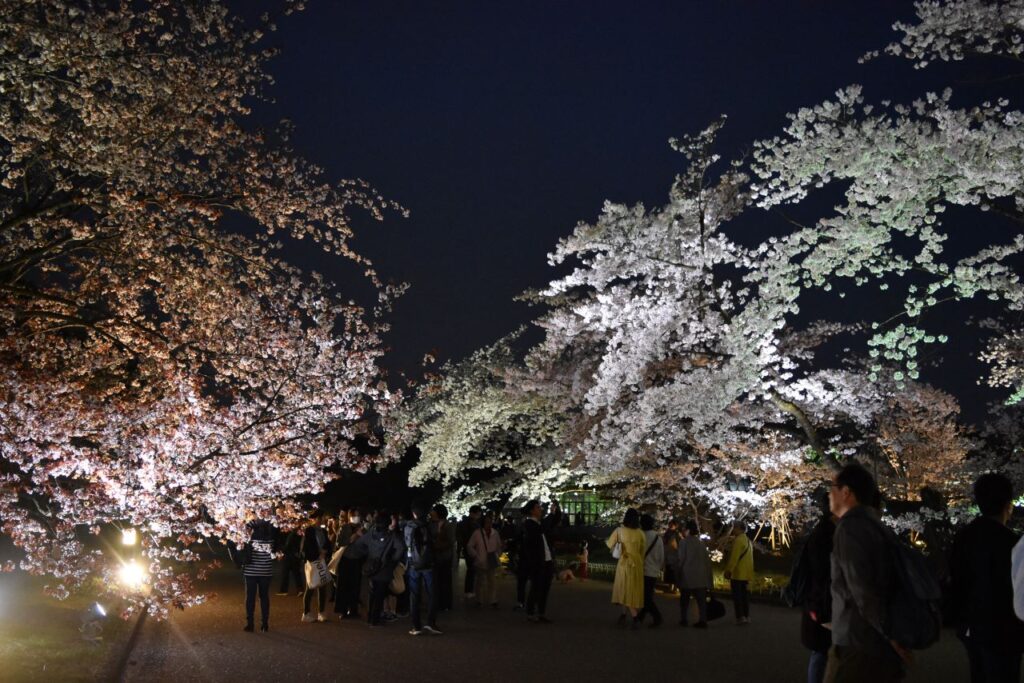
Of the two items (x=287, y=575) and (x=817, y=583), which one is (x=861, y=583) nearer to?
(x=817, y=583)

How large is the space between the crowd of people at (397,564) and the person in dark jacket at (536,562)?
0.05ft

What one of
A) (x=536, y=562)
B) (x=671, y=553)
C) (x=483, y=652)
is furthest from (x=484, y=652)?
(x=671, y=553)

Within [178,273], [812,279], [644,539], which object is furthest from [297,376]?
[812,279]

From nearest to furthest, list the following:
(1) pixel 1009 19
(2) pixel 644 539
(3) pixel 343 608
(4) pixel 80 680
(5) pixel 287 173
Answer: (4) pixel 80 680, (1) pixel 1009 19, (5) pixel 287 173, (2) pixel 644 539, (3) pixel 343 608

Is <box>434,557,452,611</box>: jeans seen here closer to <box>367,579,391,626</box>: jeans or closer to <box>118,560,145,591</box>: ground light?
<box>367,579,391,626</box>: jeans

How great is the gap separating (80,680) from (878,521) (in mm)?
6637

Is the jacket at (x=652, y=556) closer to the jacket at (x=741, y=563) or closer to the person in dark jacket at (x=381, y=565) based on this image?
the jacket at (x=741, y=563)

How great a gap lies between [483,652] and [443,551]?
152 inches

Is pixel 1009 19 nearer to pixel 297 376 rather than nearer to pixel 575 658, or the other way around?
pixel 575 658

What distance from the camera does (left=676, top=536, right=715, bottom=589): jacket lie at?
12.5 metres

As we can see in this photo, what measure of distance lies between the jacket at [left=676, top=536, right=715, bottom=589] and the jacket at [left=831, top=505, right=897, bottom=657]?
870 cm

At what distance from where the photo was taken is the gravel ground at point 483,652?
324 inches

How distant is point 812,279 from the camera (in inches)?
499

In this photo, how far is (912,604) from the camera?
3.89 meters
